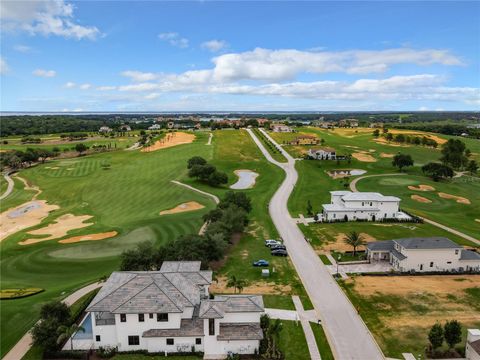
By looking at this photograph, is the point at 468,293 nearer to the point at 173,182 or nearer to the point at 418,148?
the point at 173,182

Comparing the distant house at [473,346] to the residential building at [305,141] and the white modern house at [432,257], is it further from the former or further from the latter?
the residential building at [305,141]

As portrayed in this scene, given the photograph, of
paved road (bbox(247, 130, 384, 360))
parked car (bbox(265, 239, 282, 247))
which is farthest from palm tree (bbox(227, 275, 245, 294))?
parked car (bbox(265, 239, 282, 247))

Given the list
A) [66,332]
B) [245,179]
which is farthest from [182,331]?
[245,179]

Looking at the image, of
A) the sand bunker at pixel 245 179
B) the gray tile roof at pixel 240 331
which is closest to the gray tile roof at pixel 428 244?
the gray tile roof at pixel 240 331

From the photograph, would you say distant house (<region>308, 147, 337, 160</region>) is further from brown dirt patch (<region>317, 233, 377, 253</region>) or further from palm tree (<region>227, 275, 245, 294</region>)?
palm tree (<region>227, 275, 245, 294</region>)

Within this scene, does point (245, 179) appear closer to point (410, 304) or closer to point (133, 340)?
point (410, 304)
